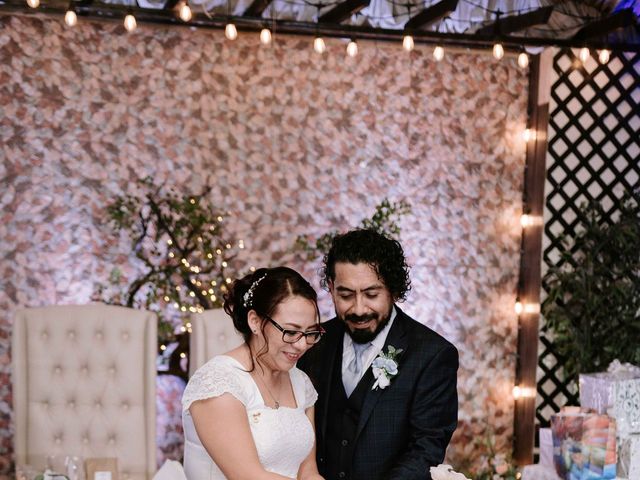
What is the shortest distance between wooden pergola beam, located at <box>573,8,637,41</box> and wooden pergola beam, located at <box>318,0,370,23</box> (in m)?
1.41

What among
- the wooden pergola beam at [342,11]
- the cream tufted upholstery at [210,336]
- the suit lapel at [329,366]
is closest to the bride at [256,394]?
the suit lapel at [329,366]

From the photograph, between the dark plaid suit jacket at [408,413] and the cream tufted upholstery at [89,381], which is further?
the cream tufted upholstery at [89,381]

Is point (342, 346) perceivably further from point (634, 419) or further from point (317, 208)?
point (317, 208)

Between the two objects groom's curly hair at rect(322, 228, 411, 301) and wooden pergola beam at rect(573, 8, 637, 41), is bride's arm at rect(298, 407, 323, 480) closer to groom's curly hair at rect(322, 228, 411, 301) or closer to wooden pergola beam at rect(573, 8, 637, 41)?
groom's curly hair at rect(322, 228, 411, 301)

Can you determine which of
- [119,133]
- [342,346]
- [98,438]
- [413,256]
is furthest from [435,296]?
[342,346]

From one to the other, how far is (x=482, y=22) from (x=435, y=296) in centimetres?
163

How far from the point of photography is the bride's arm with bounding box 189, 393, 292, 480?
78.0 inches

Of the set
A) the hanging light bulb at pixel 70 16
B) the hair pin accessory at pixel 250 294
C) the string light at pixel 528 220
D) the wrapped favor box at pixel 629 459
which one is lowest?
the wrapped favor box at pixel 629 459

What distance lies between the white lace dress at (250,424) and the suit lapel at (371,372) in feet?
0.63

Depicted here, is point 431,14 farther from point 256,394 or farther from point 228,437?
point 228,437

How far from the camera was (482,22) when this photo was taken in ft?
17.6

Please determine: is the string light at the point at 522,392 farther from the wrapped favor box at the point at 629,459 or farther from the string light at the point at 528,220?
the wrapped favor box at the point at 629,459

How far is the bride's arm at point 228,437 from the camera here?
6.50ft

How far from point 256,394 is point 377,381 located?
1.24ft
